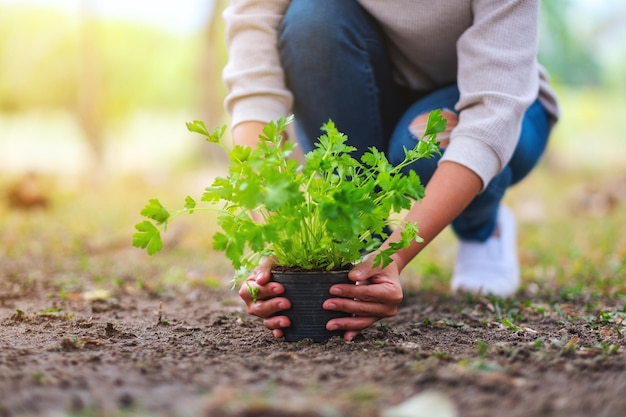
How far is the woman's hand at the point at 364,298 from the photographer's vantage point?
1600mm

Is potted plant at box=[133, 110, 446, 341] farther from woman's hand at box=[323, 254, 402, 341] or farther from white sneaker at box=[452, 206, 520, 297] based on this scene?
white sneaker at box=[452, 206, 520, 297]

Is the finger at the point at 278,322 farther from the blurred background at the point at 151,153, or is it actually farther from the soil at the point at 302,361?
the blurred background at the point at 151,153

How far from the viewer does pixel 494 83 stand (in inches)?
78.2

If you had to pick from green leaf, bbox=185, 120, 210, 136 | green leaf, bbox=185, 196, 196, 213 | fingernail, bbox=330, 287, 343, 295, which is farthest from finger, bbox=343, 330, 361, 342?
green leaf, bbox=185, 120, 210, 136

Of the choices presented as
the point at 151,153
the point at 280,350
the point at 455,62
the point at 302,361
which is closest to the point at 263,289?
the point at 280,350

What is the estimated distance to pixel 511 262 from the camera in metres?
2.77

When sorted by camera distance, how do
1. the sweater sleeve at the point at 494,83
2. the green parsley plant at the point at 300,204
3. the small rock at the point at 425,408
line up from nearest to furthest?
1. the small rock at the point at 425,408
2. the green parsley plant at the point at 300,204
3. the sweater sleeve at the point at 494,83

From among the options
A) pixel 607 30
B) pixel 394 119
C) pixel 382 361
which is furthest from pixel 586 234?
pixel 607 30

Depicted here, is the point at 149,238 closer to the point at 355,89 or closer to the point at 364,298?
the point at 364,298

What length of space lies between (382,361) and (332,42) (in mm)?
1293

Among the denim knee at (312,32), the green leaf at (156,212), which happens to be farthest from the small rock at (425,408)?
the denim knee at (312,32)

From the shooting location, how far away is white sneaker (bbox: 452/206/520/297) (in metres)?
2.65

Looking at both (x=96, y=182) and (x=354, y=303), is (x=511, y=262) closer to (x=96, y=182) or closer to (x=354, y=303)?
(x=354, y=303)

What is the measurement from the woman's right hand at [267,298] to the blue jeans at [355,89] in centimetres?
80
